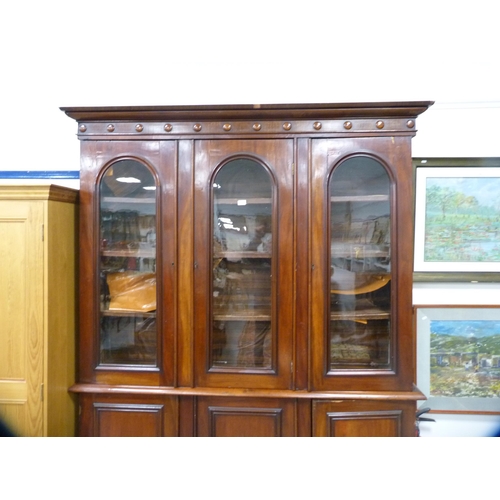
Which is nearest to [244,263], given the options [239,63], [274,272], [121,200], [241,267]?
[241,267]

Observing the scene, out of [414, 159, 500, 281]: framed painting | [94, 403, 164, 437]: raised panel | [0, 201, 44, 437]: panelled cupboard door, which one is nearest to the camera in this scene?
[0, 201, 44, 437]: panelled cupboard door

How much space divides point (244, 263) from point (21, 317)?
1016mm

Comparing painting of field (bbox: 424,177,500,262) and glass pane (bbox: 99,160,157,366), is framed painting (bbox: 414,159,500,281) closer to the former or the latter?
painting of field (bbox: 424,177,500,262)

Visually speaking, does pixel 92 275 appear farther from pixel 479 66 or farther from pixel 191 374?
pixel 479 66

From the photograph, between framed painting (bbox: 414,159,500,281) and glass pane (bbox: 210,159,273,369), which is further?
framed painting (bbox: 414,159,500,281)

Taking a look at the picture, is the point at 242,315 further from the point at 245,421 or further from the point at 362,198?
the point at 362,198

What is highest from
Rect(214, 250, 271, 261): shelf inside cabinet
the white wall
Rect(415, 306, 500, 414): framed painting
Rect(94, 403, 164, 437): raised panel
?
the white wall

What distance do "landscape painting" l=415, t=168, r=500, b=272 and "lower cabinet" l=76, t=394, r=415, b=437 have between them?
83 cm

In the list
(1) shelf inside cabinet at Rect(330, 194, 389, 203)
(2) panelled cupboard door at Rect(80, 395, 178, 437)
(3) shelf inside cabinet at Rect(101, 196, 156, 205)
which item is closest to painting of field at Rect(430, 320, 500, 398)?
(1) shelf inside cabinet at Rect(330, 194, 389, 203)

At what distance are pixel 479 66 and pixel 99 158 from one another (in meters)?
2.06

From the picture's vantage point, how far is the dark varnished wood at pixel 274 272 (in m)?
1.78

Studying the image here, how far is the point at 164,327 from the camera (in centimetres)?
183

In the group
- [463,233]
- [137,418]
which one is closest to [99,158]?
[137,418]

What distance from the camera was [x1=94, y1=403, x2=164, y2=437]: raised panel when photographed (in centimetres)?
184
